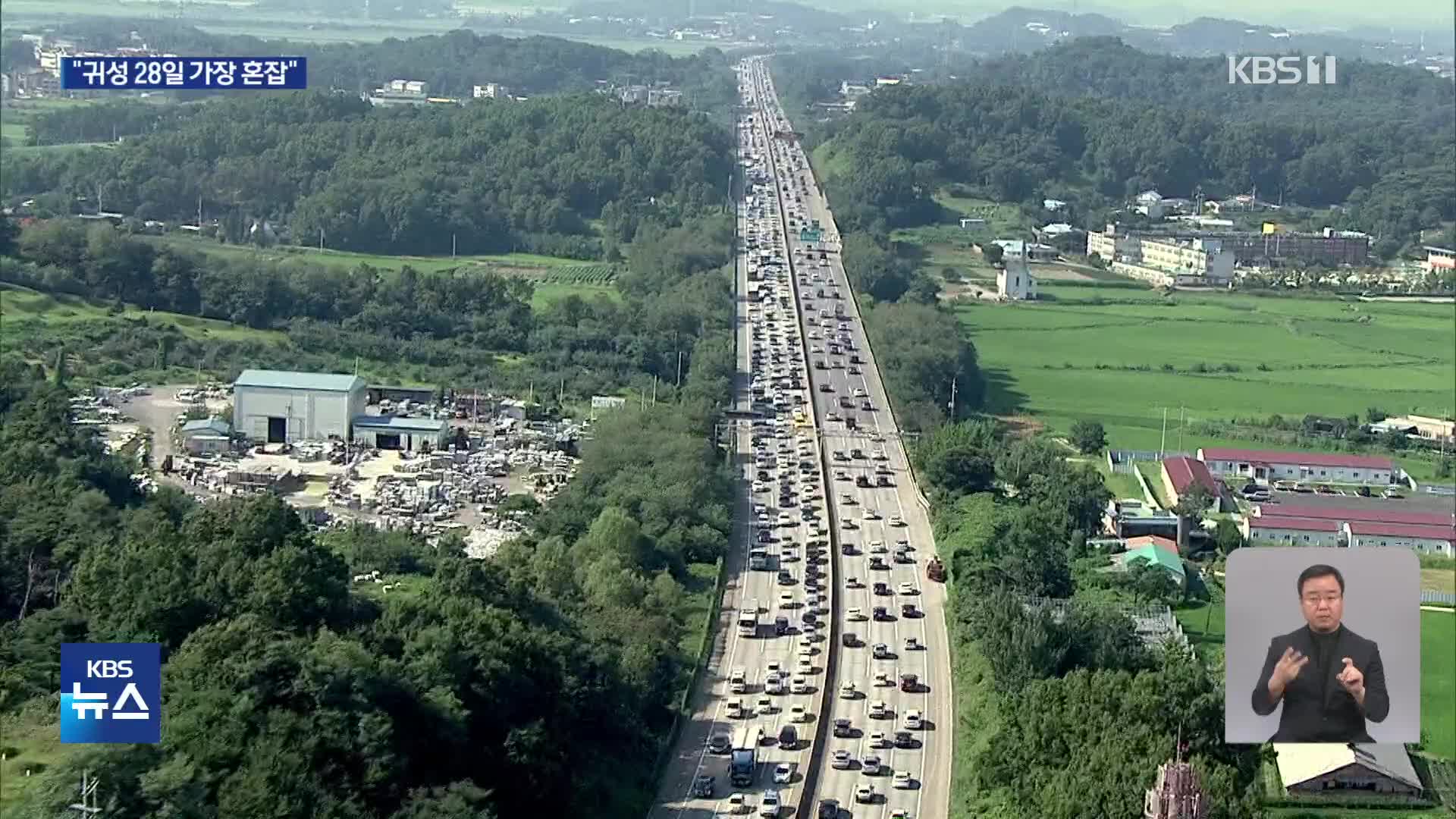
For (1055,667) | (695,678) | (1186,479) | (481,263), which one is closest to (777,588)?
(695,678)

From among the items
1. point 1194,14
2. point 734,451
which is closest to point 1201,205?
point 1194,14

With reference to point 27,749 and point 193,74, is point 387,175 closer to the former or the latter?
point 193,74

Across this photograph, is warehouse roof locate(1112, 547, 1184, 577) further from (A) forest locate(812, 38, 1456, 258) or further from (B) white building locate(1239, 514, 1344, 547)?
(A) forest locate(812, 38, 1456, 258)

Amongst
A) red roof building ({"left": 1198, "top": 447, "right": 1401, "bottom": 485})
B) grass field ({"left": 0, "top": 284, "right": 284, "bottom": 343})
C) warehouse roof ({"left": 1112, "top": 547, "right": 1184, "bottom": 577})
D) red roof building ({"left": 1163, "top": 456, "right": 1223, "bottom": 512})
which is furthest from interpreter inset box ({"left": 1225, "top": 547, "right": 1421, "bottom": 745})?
grass field ({"left": 0, "top": 284, "right": 284, "bottom": 343})

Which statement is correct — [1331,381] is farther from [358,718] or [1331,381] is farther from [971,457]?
[358,718]

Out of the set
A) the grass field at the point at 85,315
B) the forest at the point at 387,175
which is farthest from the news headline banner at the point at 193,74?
the forest at the point at 387,175

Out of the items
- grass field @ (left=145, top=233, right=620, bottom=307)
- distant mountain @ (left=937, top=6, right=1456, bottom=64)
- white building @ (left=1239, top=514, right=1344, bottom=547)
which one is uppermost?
distant mountain @ (left=937, top=6, right=1456, bottom=64)

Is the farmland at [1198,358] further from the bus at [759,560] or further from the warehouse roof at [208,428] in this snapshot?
the warehouse roof at [208,428]
